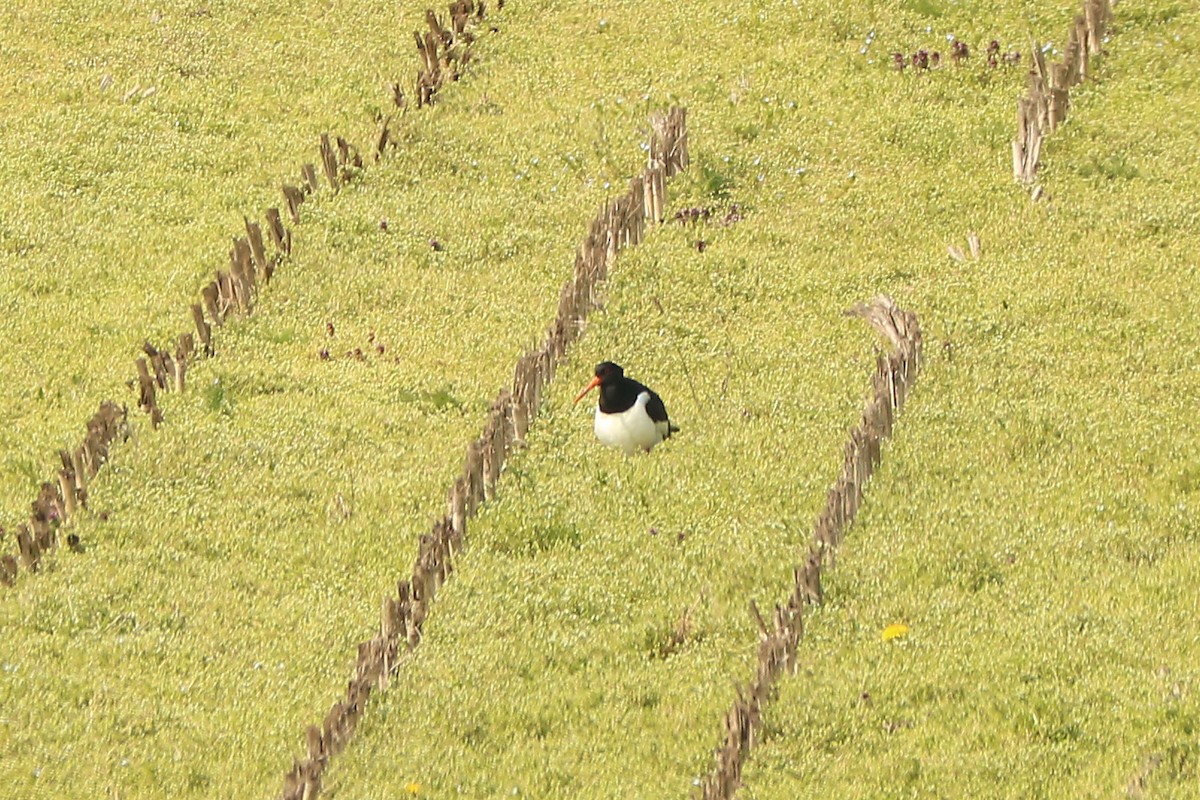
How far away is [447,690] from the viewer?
37.8ft

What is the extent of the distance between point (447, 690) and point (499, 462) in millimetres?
2767

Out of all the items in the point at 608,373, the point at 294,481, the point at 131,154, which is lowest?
the point at 294,481

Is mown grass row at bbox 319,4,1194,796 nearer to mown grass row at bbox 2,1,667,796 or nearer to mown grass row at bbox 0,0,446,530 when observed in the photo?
mown grass row at bbox 2,1,667,796

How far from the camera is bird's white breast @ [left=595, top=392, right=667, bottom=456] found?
545 inches

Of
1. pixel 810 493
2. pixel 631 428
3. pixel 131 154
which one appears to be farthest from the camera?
pixel 131 154

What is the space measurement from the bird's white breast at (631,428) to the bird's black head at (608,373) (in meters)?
0.24

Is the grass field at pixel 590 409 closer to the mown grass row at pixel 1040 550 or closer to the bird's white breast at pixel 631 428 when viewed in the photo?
the mown grass row at pixel 1040 550

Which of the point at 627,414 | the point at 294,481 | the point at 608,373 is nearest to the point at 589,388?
the point at 608,373

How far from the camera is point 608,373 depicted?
1412 centimetres

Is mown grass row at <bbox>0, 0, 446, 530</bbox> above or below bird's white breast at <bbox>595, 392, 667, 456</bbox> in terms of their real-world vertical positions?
above

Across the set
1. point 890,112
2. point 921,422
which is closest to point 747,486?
point 921,422

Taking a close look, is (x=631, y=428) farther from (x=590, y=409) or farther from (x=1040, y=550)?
(x=1040, y=550)

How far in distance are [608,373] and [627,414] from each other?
0.43 m

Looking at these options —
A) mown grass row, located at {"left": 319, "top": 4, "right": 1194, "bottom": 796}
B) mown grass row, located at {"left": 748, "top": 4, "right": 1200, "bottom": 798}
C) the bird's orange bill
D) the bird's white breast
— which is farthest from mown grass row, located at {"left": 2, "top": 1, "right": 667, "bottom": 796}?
mown grass row, located at {"left": 748, "top": 4, "right": 1200, "bottom": 798}
